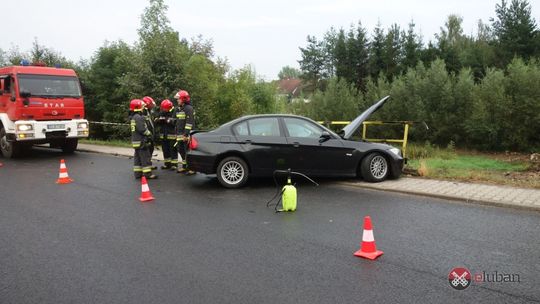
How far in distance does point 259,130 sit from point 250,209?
92.1 inches

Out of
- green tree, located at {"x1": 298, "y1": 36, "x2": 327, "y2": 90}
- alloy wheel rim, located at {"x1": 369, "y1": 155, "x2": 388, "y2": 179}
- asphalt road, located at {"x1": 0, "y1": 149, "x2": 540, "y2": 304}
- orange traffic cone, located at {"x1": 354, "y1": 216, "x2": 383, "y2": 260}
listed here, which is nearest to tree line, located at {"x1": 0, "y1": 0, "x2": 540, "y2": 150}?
alloy wheel rim, located at {"x1": 369, "y1": 155, "x2": 388, "y2": 179}

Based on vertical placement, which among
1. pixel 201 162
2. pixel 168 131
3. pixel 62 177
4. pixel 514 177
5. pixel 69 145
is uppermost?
pixel 168 131

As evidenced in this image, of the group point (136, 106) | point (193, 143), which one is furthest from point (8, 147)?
point (193, 143)

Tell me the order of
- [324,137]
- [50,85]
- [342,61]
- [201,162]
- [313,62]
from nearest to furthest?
1. [201,162]
2. [324,137]
3. [50,85]
4. [342,61]
5. [313,62]

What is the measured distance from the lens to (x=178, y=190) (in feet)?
29.0

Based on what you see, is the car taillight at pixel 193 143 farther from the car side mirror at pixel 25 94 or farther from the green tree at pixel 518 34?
the green tree at pixel 518 34

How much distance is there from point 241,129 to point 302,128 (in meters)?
1.27

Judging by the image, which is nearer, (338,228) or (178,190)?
(338,228)

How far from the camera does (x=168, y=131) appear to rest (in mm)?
11305

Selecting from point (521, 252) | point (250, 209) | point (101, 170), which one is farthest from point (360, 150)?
point (101, 170)

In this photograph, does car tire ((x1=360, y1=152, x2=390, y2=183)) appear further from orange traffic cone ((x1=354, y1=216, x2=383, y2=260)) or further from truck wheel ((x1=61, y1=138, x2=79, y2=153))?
truck wheel ((x1=61, y1=138, x2=79, y2=153))

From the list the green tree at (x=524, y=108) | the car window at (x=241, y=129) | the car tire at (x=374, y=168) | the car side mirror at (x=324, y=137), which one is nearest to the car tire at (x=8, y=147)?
the car window at (x=241, y=129)

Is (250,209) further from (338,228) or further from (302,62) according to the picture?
(302,62)

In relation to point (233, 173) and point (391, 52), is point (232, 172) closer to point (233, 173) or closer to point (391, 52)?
point (233, 173)
